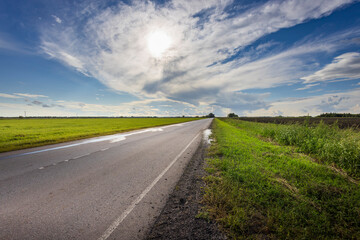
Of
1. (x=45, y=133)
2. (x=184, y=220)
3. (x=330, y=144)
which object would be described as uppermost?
(x=330, y=144)

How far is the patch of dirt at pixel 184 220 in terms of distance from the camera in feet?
8.78

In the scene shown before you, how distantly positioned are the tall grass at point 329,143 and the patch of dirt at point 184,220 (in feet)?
20.0

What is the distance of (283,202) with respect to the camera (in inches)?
141

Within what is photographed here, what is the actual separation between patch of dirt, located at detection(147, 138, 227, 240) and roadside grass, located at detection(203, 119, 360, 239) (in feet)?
0.78

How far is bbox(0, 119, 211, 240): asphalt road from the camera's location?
2758 mm

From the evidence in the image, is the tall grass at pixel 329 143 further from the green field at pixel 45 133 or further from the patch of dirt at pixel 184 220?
the green field at pixel 45 133

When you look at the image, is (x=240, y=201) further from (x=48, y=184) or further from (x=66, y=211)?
(x=48, y=184)

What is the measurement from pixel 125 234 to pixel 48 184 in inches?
136

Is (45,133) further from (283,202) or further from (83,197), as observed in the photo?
(283,202)

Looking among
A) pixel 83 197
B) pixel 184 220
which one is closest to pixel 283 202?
pixel 184 220

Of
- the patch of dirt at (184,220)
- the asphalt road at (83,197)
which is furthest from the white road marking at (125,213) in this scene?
the patch of dirt at (184,220)

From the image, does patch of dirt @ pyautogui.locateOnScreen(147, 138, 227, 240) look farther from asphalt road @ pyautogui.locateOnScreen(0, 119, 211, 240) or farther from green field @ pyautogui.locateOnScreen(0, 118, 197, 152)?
green field @ pyautogui.locateOnScreen(0, 118, 197, 152)

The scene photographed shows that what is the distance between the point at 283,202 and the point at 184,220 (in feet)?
7.70

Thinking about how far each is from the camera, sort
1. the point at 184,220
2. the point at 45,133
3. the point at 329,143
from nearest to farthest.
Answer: the point at 184,220, the point at 329,143, the point at 45,133
